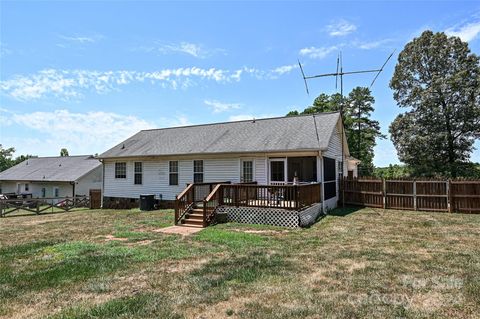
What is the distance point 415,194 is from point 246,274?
12342mm

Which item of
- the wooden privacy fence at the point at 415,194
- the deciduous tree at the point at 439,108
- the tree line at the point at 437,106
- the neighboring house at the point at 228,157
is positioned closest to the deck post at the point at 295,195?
the neighboring house at the point at 228,157

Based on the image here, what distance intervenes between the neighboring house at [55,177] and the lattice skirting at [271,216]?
2286 cm

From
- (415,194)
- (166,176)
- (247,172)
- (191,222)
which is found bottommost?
(191,222)

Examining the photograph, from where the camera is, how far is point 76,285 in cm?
539

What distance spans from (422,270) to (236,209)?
23.4 feet

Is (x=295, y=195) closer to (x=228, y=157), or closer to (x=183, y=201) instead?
(x=183, y=201)

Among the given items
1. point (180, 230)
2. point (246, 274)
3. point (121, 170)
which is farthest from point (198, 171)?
point (246, 274)

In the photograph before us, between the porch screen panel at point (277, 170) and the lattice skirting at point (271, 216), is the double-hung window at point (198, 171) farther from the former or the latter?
the lattice skirting at point (271, 216)

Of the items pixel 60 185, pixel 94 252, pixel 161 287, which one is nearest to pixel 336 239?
pixel 161 287

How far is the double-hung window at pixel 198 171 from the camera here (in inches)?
658

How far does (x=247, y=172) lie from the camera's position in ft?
50.8

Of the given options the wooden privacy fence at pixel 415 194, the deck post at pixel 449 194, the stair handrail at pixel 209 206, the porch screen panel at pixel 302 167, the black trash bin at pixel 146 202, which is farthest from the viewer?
the porch screen panel at pixel 302 167

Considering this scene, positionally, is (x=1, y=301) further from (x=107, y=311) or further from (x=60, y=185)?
(x=60, y=185)

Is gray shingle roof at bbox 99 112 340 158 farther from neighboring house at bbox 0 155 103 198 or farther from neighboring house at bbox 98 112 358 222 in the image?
neighboring house at bbox 0 155 103 198
